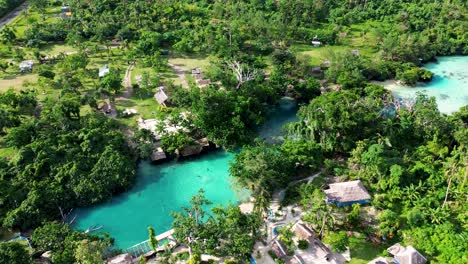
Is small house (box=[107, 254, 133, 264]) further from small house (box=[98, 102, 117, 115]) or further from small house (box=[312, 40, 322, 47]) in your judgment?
small house (box=[312, 40, 322, 47])

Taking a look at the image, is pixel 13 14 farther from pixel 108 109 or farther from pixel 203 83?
pixel 203 83

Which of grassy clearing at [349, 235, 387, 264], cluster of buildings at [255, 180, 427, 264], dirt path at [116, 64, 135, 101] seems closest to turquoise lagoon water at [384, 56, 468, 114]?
cluster of buildings at [255, 180, 427, 264]

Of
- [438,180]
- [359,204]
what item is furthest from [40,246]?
[438,180]

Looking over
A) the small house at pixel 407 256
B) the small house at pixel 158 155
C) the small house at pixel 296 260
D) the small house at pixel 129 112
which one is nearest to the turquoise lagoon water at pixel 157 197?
the small house at pixel 158 155

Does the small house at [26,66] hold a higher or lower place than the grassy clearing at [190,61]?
higher

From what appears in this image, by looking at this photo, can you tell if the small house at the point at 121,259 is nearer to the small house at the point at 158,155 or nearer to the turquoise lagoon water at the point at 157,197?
the turquoise lagoon water at the point at 157,197

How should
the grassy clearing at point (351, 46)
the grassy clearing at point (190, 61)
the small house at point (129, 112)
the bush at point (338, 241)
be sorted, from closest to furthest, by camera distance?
the bush at point (338, 241) < the small house at point (129, 112) < the grassy clearing at point (190, 61) < the grassy clearing at point (351, 46)

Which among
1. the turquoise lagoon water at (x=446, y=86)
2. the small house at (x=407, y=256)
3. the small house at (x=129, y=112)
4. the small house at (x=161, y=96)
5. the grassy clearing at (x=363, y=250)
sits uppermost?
the small house at (x=161, y=96)
